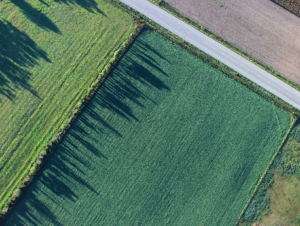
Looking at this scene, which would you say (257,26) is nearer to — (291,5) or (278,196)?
(291,5)

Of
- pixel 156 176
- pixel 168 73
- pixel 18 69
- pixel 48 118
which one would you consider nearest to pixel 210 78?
pixel 168 73

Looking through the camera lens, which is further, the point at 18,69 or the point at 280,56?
the point at 280,56

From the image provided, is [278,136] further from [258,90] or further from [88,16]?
[88,16]

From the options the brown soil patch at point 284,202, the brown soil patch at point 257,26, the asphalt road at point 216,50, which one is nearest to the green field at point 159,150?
the asphalt road at point 216,50

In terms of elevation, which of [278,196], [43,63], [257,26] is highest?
[257,26]

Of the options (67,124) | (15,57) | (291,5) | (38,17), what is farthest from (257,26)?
(15,57)

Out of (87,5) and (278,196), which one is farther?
(87,5)
